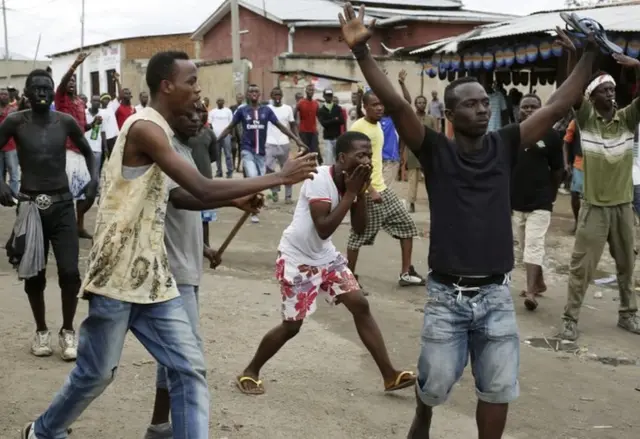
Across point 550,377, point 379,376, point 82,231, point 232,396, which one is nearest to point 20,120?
point 232,396

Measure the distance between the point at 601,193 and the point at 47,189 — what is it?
4055 mm

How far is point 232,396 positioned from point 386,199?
334 centimetres

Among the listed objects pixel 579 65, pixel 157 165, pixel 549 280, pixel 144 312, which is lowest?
pixel 549 280

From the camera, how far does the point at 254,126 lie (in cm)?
1274

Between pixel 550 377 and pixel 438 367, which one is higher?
pixel 438 367

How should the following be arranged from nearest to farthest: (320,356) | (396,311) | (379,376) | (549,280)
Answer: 1. (379,376)
2. (320,356)
3. (396,311)
4. (549,280)

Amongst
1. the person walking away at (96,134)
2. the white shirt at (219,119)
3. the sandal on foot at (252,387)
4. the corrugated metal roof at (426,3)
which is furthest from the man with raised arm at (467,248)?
the corrugated metal roof at (426,3)

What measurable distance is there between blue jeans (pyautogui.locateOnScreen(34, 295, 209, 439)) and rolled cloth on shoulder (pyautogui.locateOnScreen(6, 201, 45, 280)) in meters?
1.98

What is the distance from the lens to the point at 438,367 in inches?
149

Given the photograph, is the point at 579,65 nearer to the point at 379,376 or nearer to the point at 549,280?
the point at 379,376

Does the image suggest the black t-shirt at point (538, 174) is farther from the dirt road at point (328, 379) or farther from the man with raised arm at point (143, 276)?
the man with raised arm at point (143, 276)

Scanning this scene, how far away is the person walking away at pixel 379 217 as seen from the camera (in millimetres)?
7730

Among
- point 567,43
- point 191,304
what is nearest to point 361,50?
point 567,43

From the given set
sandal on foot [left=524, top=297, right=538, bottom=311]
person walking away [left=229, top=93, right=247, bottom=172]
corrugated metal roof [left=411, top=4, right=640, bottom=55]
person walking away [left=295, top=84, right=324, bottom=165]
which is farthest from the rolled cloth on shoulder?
person walking away [left=229, top=93, right=247, bottom=172]
